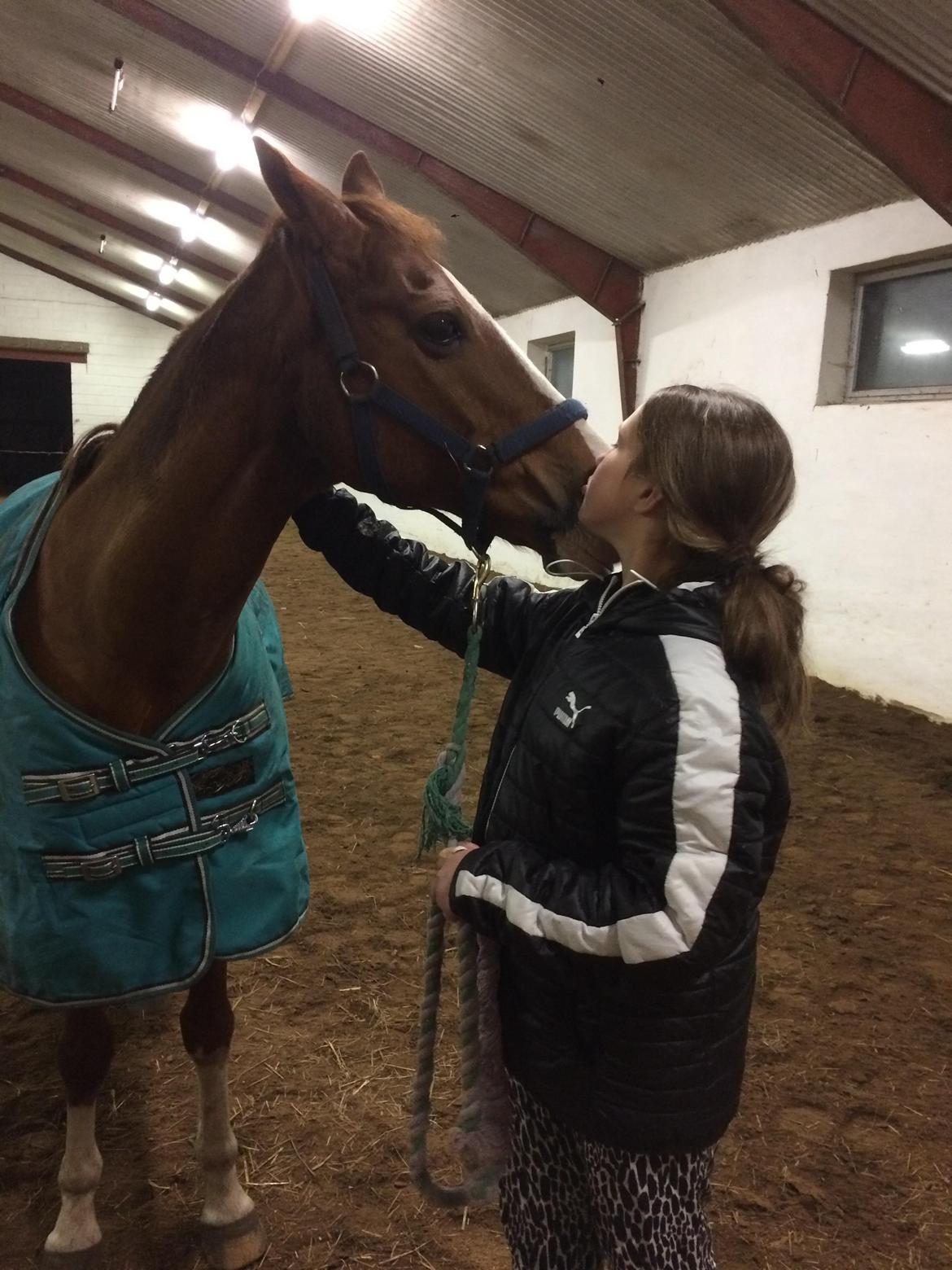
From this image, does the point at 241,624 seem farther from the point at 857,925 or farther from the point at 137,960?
the point at 857,925

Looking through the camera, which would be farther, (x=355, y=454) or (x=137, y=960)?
(x=137, y=960)

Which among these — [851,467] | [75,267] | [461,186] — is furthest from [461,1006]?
[75,267]

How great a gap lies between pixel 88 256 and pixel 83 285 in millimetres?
1168

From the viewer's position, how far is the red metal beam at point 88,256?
35.7 feet

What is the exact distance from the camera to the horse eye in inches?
41.2

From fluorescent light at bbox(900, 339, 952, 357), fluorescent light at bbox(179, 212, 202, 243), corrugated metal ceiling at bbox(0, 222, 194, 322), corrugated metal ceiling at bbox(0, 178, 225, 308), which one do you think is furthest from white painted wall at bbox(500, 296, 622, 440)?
corrugated metal ceiling at bbox(0, 222, 194, 322)

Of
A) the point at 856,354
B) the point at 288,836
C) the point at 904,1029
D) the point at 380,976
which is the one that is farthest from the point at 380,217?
the point at 856,354

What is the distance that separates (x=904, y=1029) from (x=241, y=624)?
5.42 feet

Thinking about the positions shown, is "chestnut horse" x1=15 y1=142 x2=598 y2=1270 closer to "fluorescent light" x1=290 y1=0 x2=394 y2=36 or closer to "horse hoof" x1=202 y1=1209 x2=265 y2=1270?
"horse hoof" x1=202 y1=1209 x2=265 y2=1270

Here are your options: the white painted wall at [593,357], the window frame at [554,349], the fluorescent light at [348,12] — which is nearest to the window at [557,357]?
the window frame at [554,349]

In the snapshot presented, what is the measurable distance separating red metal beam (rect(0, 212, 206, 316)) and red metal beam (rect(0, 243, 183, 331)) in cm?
59

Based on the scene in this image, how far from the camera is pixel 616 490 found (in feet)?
2.90

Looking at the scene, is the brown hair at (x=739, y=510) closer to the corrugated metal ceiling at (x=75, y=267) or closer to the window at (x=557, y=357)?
the window at (x=557, y=357)

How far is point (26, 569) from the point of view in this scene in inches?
45.8
